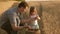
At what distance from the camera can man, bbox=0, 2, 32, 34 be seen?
86.3 inches

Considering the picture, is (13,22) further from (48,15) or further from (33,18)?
(48,15)

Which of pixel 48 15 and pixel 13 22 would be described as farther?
pixel 48 15

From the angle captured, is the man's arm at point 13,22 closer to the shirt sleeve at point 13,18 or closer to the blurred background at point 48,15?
the shirt sleeve at point 13,18

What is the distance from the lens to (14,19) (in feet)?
7.19

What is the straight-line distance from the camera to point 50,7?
291cm

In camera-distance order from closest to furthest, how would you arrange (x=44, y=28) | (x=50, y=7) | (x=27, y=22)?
(x=27, y=22)
(x=44, y=28)
(x=50, y=7)

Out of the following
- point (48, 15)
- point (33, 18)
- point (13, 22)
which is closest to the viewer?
point (13, 22)

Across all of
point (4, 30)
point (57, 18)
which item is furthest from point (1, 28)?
point (57, 18)

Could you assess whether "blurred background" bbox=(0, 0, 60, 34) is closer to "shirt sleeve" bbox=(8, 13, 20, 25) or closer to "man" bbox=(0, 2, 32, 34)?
"man" bbox=(0, 2, 32, 34)

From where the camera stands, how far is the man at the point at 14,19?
2191mm

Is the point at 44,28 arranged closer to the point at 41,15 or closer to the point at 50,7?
the point at 41,15

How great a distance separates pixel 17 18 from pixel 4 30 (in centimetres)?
26

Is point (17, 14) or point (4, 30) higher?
point (17, 14)

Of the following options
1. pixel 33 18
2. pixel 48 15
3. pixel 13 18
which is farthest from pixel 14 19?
pixel 48 15
